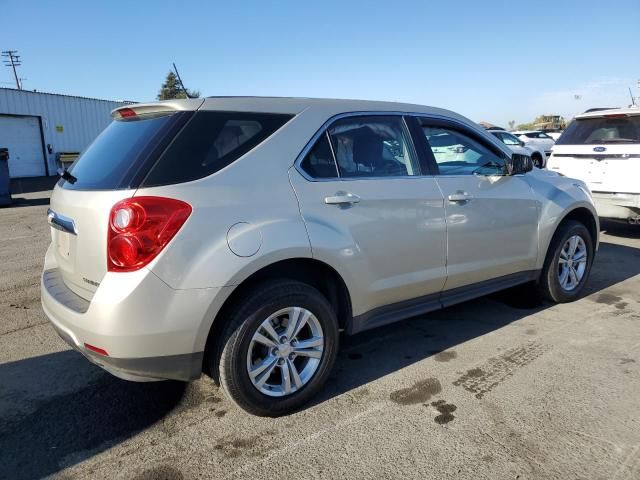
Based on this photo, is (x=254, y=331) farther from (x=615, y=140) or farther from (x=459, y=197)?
(x=615, y=140)

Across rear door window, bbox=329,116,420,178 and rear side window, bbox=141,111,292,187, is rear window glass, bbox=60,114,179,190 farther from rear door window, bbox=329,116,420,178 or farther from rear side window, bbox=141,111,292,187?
rear door window, bbox=329,116,420,178

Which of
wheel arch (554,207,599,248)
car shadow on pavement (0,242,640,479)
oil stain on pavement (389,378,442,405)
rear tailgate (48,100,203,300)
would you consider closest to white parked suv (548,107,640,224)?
wheel arch (554,207,599,248)

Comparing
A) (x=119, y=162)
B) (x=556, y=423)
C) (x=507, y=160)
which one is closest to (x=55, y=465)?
(x=119, y=162)

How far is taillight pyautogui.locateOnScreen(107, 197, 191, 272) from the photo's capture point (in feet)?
7.86

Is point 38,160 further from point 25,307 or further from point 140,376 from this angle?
point 140,376

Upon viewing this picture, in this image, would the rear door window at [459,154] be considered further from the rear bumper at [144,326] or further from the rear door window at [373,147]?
the rear bumper at [144,326]

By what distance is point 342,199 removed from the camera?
299 cm

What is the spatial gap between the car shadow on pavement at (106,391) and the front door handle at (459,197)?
109 cm

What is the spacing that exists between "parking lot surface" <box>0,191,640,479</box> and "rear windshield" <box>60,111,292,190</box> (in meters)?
1.32

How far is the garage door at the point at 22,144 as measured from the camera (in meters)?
22.5

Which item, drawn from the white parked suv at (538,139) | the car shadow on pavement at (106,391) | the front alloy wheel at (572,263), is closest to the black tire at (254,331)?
the car shadow on pavement at (106,391)

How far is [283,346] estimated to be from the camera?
2830 mm

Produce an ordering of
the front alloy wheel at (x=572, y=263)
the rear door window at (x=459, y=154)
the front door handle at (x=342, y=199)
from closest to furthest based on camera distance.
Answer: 1. the front door handle at (x=342, y=199)
2. the rear door window at (x=459, y=154)
3. the front alloy wheel at (x=572, y=263)

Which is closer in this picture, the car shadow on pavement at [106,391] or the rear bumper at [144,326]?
the rear bumper at [144,326]
